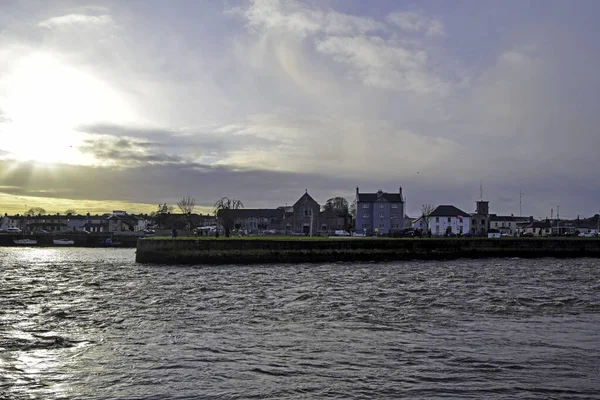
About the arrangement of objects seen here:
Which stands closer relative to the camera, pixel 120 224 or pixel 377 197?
pixel 377 197

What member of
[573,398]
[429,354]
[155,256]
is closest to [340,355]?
[429,354]

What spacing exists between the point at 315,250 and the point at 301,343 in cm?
4119

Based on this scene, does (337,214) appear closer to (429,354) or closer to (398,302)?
(398,302)

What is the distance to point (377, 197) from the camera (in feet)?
404

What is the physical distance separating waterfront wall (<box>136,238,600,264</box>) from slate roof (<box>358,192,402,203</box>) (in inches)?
2315

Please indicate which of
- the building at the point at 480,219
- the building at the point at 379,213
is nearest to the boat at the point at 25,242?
the building at the point at 379,213

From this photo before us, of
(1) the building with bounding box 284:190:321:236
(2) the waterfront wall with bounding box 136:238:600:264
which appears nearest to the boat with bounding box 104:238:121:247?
(1) the building with bounding box 284:190:321:236

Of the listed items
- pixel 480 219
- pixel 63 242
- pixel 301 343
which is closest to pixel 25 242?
pixel 63 242

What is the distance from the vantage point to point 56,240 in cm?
12644

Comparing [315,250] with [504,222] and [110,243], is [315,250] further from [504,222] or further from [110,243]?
[504,222]

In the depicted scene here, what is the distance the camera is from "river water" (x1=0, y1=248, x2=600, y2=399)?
11016 millimetres

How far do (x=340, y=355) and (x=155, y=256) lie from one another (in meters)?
43.8

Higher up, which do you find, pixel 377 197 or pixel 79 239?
pixel 377 197

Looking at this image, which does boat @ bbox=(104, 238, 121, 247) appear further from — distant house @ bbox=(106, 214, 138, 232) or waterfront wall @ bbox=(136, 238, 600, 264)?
waterfront wall @ bbox=(136, 238, 600, 264)
